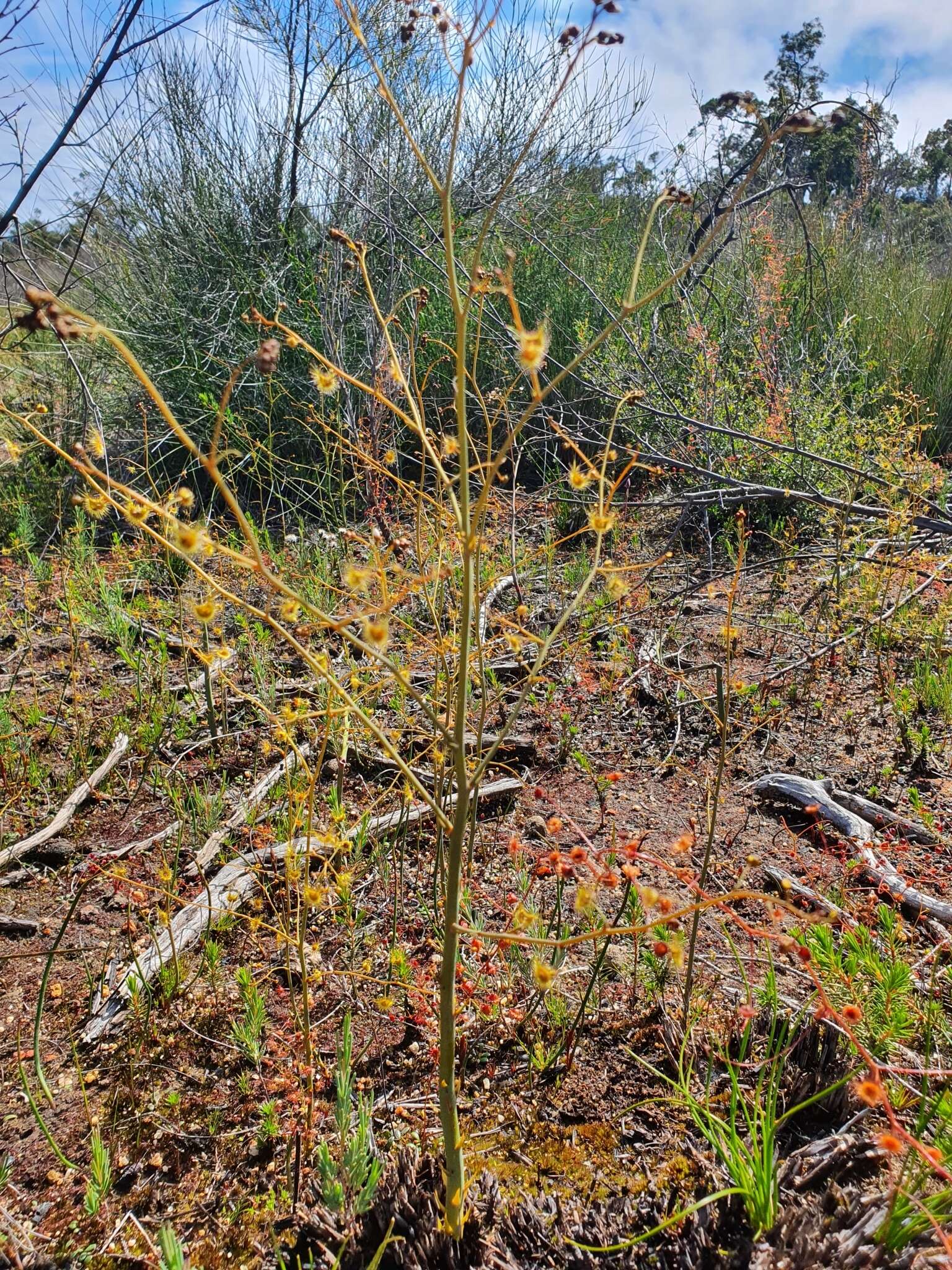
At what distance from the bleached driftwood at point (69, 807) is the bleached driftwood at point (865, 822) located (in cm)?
218

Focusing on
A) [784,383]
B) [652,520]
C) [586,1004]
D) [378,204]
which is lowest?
[586,1004]

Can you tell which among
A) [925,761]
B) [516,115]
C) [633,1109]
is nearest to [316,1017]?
[633,1109]

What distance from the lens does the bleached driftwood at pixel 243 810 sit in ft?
7.27

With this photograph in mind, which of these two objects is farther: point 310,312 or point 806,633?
point 310,312

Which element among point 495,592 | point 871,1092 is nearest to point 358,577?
point 871,1092

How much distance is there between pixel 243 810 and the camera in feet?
7.88

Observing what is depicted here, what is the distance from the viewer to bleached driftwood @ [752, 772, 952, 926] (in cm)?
196

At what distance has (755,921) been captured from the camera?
6.88ft

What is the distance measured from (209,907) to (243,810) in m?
0.85

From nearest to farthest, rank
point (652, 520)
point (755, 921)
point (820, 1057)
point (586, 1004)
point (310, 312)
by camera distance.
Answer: point (820, 1057) < point (586, 1004) < point (755, 921) < point (652, 520) < point (310, 312)

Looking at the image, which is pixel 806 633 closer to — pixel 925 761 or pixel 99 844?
pixel 925 761

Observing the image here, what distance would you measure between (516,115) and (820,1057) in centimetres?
731

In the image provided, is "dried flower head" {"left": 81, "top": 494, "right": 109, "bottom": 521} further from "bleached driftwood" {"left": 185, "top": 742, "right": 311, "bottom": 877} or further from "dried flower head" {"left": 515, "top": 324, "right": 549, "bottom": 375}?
"bleached driftwood" {"left": 185, "top": 742, "right": 311, "bottom": 877}

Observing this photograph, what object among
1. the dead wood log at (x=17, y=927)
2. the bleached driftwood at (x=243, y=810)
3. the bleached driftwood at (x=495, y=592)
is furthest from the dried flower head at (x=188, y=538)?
the bleached driftwood at (x=495, y=592)
